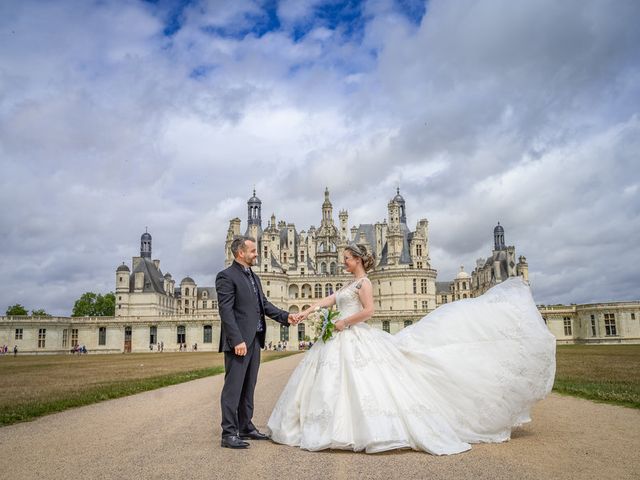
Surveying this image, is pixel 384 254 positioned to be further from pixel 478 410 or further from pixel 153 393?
pixel 478 410

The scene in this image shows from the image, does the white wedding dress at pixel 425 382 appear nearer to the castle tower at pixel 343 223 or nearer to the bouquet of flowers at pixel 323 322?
the bouquet of flowers at pixel 323 322

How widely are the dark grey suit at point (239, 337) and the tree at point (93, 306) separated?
3541 inches

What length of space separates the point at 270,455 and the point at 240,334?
5.07ft

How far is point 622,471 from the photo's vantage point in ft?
16.4

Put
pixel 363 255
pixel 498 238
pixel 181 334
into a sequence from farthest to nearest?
pixel 498 238 < pixel 181 334 < pixel 363 255

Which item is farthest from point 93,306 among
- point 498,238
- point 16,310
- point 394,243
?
point 498,238

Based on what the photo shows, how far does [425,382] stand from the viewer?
6.53 metres

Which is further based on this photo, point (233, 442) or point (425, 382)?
point (425, 382)

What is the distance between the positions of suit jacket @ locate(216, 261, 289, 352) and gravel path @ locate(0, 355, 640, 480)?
1262 mm

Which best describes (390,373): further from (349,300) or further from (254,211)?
(254,211)

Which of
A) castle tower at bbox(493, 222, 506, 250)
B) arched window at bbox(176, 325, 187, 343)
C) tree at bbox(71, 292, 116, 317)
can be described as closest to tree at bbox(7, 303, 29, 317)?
tree at bbox(71, 292, 116, 317)

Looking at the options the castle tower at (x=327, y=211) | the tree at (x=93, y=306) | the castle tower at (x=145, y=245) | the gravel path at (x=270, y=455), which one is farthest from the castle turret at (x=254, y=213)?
the gravel path at (x=270, y=455)

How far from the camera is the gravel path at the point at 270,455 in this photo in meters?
5.00

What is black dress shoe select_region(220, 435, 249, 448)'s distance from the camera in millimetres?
6145
